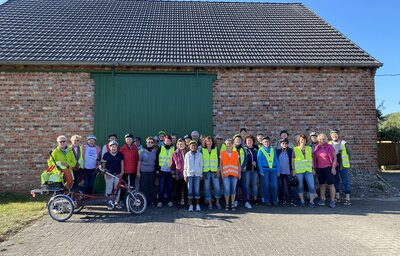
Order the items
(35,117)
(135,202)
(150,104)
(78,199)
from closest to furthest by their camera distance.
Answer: (135,202) < (78,199) < (35,117) < (150,104)

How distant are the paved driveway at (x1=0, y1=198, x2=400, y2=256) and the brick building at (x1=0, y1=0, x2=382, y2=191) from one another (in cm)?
324

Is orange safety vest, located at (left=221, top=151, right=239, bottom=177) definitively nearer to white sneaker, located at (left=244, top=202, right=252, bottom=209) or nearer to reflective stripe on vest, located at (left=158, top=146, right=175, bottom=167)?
white sneaker, located at (left=244, top=202, right=252, bottom=209)

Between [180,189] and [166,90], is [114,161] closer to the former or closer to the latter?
[180,189]

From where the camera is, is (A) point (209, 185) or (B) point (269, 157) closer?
(A) point (209, 185)

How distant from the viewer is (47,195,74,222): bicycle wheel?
645cm

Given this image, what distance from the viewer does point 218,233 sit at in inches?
218

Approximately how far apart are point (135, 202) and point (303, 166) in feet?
14.0

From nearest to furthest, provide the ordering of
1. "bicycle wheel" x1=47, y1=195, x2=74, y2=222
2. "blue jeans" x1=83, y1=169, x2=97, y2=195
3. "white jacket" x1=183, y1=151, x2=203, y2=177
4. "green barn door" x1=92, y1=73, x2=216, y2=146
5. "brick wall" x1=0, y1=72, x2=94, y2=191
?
1. "bicycle wheel" x1=47, y1=195, x2=74, y2=222
2. "white jacket" x1=183, y1=151, x2=203, y2=177
3. "blue jeans" x1=83, y1=169, x2=97, y2=195
4. "brick wall" x1=0, y1=72, x2=94, y2=191
5. "green barn door" x1=92, y1=73, x2=216, y2=146

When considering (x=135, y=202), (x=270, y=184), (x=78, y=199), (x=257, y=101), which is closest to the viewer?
(x=135, y=202)

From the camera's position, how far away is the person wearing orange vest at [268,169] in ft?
25.7

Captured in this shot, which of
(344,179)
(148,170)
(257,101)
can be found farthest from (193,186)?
(344,179)

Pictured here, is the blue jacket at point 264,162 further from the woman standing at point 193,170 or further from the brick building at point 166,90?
the brick building at point 166,90

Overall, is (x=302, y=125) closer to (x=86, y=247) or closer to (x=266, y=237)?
(x=266, y=237)

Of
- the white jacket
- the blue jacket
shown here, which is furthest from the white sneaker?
the white jacket
